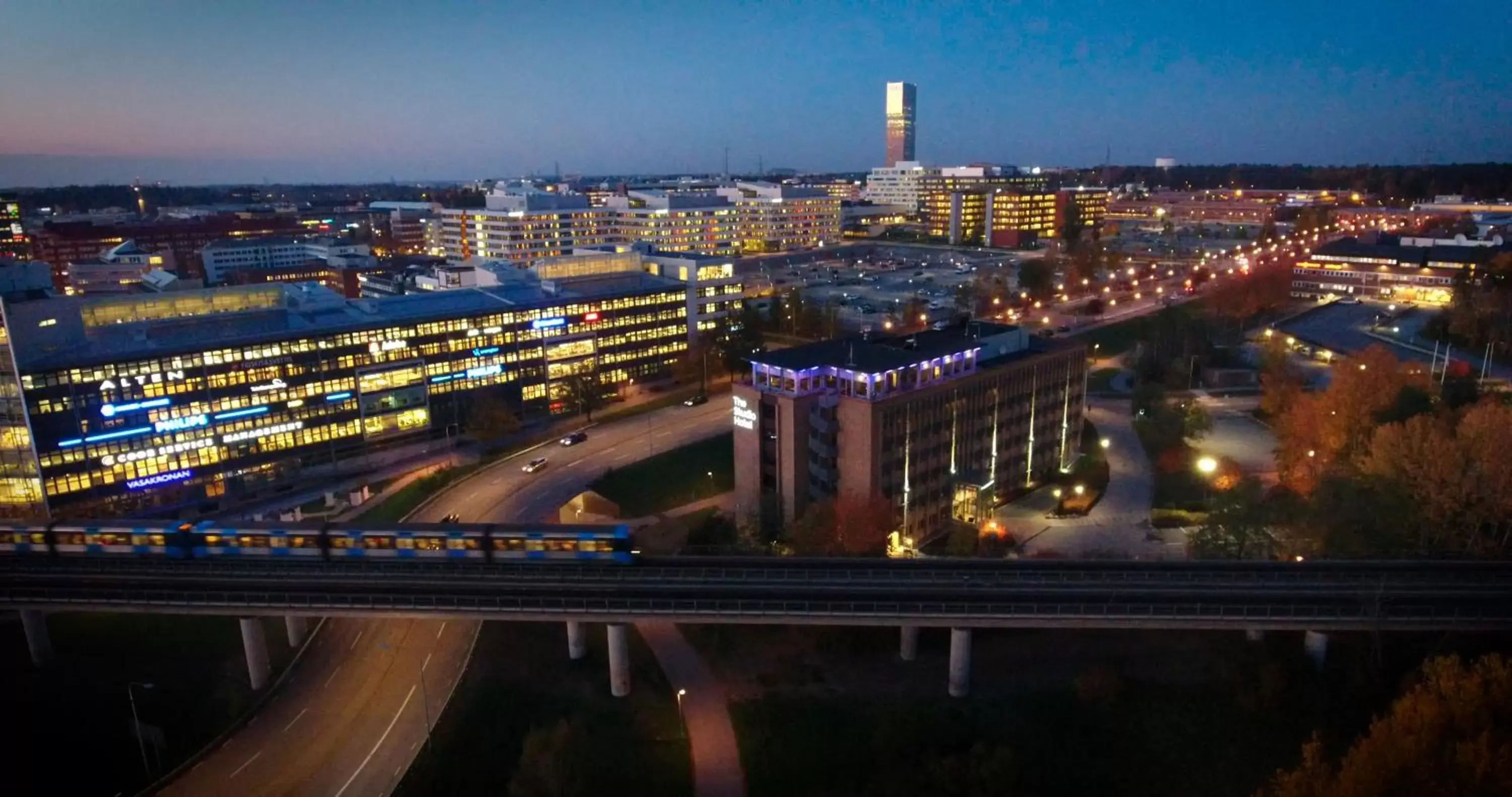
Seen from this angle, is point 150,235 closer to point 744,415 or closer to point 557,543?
point 744,415

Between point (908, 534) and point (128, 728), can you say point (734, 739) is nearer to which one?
point (908, 534)

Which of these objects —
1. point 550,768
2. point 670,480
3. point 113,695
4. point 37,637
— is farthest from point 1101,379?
point 37,637

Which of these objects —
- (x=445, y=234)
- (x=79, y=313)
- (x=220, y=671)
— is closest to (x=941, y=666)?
(x=220, y=671)

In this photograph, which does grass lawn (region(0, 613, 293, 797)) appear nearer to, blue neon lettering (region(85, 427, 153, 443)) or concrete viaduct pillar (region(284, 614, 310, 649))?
concrete viaduct pillar (region(284, 614, 310, 649))

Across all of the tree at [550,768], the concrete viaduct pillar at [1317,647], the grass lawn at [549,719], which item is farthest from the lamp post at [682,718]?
the concrete viaduct pillar at [1317,647]

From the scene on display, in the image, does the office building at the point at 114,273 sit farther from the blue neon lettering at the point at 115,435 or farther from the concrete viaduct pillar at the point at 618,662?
the concrete viaduct pillar at the point at 618,662

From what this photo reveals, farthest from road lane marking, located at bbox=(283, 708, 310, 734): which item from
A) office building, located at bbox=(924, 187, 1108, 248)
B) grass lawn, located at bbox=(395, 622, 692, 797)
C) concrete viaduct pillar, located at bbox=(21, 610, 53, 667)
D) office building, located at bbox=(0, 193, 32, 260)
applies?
office building, located at bbox=(924, 187, 1108, 248)
